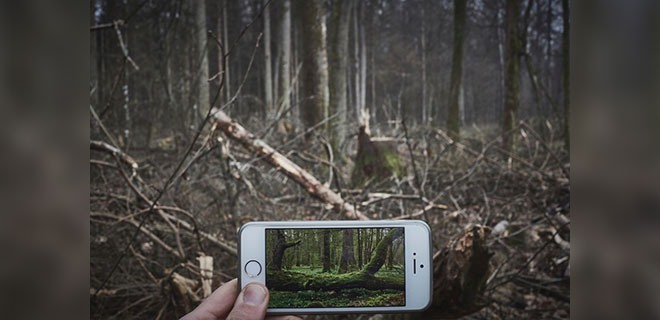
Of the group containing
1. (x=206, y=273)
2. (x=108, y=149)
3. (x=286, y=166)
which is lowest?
(x=206, y=273)

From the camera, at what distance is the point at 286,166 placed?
78.9 inches

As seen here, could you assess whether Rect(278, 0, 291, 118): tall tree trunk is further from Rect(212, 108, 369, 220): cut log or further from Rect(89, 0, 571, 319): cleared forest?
Rect(212, 108, 369, 220): cut log

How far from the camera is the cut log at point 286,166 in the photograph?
1.95 meters

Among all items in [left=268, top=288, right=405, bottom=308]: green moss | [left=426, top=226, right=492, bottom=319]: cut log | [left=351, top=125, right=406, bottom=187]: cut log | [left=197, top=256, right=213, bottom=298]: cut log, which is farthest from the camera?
[left=351, top=125, right=406, bottom=187]: cut log

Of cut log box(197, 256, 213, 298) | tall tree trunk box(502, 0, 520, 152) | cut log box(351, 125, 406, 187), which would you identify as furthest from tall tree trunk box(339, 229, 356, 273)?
tall tree trunk box(502, 0, 520, 152)

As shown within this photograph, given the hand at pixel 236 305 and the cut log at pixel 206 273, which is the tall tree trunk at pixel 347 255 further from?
the cut log at pixel 206 273

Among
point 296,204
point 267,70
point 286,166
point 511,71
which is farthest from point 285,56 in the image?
point 511,71

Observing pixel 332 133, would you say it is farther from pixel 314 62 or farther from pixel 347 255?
pixel 347 255

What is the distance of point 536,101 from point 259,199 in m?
1.55

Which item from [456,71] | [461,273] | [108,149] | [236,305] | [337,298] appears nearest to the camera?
[236,305]

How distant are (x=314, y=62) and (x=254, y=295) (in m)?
1.77

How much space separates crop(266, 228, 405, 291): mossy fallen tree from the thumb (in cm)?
9

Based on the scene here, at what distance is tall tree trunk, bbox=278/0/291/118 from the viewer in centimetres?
229
